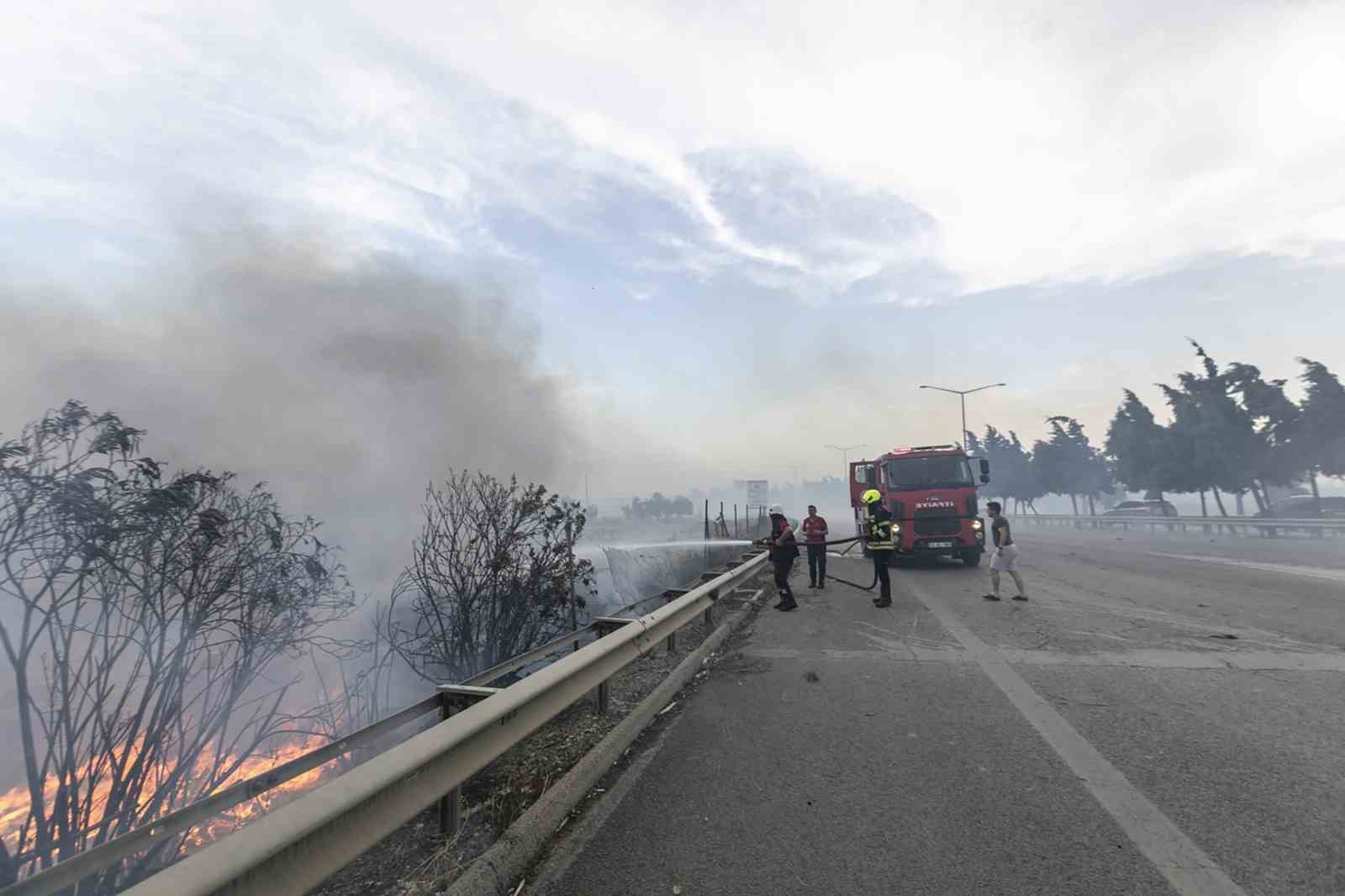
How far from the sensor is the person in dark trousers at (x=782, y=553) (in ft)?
30.2

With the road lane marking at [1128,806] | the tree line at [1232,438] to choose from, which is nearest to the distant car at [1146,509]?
the tree line at [1232,438]

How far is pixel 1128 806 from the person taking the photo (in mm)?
3064

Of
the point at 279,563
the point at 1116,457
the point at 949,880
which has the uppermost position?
the point at 1116,457

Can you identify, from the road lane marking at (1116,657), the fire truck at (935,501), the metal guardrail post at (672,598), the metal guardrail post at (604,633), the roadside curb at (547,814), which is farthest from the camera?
the fire truck at (935,501)

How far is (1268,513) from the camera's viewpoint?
3297cm

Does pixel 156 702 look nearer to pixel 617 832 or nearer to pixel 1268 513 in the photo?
pixel 617 832

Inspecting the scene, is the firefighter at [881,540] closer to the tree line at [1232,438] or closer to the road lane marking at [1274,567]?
the road lane marking at [1274,567]

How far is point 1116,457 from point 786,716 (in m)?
49.3

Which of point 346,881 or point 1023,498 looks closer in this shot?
point 346,881

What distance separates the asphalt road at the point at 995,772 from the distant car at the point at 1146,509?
38.4 m

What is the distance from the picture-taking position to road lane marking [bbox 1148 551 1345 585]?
11.2m

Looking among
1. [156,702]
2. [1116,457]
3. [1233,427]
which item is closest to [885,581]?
[156,702]

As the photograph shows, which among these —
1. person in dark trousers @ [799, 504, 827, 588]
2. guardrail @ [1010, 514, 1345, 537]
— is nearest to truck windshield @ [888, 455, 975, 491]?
person in dark trousers @ [799, 504, 827, 588]

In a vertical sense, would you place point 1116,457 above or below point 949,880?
above
